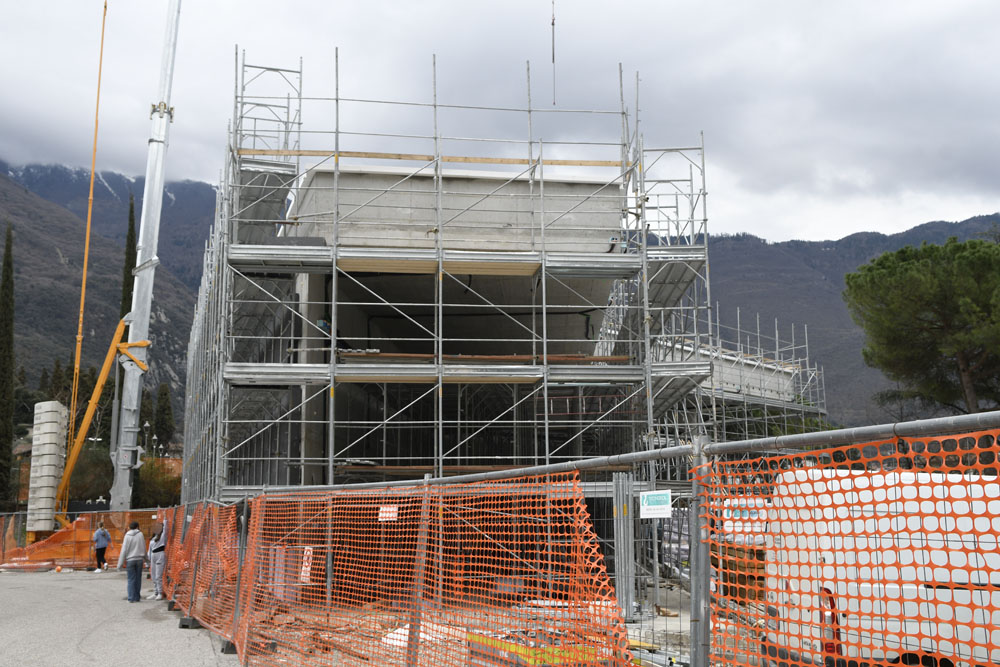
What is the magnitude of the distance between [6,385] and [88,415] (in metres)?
21.1

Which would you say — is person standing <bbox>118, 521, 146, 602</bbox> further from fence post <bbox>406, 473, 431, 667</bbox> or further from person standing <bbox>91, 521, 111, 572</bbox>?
fence post <bbox>406, 473, 431, 667</bbox>

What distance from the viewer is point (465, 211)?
763 inches

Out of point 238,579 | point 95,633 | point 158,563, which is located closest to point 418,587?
point 238,579

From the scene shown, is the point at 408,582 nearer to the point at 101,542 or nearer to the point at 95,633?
the point at 95,633

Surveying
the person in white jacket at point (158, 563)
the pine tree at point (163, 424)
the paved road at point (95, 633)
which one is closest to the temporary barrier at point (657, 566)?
the paved road at point (95, 633)

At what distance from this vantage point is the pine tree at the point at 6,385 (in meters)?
41.0

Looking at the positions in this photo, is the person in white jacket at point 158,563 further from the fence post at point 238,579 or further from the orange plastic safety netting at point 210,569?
the fence post at point 238,579

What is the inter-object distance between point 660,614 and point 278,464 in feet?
42.0

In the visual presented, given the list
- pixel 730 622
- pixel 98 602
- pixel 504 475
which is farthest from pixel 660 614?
pixel 98 602

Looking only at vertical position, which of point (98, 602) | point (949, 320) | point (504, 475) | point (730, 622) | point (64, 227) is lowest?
point (98, 602)

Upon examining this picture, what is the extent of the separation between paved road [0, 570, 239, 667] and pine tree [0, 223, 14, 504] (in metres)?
25.9

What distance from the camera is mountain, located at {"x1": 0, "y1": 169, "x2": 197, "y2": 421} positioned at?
130m

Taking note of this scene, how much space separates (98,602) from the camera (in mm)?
15773

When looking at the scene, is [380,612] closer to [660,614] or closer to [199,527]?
[660,614]
